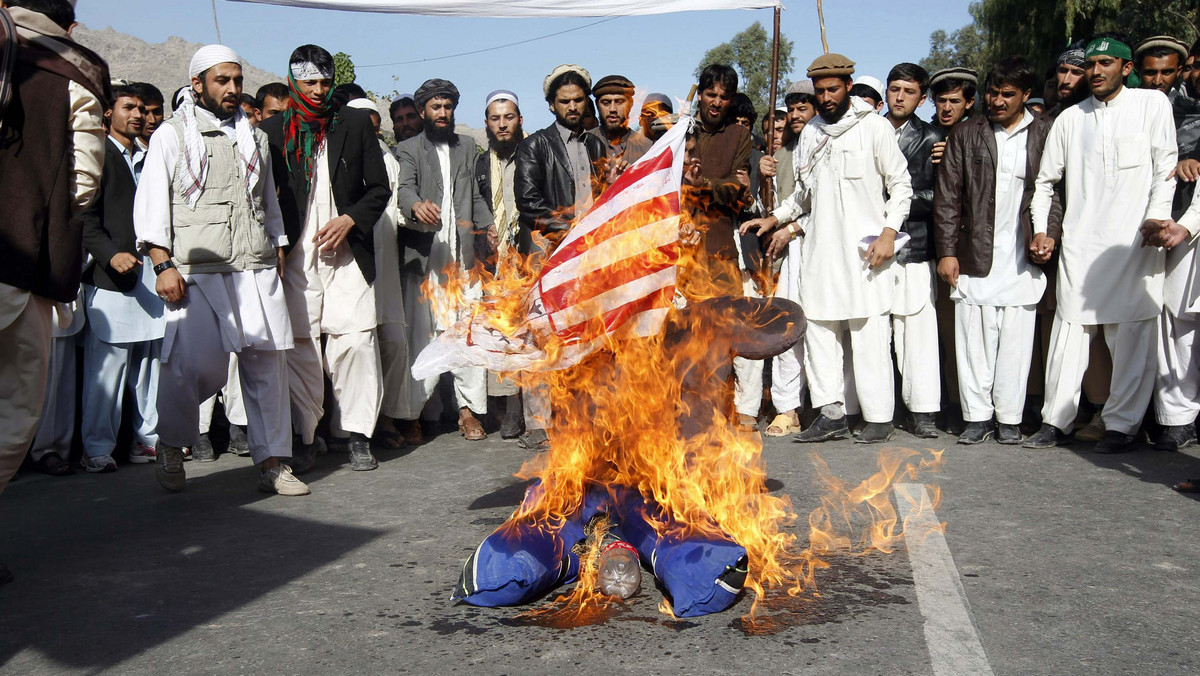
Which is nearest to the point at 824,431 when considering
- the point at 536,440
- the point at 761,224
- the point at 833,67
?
the point at 761,224

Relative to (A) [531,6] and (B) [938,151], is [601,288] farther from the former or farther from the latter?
(B) [938,151]

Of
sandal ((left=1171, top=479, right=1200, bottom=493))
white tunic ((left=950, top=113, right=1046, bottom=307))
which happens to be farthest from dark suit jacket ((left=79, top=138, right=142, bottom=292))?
sandal ((left=1171, top=479, right=1200, bottom=493))

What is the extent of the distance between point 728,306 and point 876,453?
2.72 meters

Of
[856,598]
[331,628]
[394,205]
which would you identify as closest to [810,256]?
[394,205]

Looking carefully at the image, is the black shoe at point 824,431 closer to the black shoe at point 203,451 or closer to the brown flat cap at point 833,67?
the brown flat cap at point 833,67

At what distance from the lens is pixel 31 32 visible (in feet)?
13.2

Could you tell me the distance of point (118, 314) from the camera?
700 centimetres

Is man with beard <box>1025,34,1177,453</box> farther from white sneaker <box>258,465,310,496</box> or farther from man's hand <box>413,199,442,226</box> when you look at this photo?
white sneaker <box>258,465,310,496</box>

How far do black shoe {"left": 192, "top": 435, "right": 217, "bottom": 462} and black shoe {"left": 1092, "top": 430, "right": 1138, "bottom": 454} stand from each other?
19.0 ft

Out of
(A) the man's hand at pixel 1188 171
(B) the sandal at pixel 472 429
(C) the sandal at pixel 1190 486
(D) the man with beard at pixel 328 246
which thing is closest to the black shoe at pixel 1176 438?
(C) the sandal at pixel 1190 486

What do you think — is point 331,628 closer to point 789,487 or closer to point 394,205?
point 789,487

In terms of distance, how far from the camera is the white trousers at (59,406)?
6.79 metres

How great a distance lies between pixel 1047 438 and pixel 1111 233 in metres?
1.37

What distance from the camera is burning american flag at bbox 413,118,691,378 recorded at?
400cm
